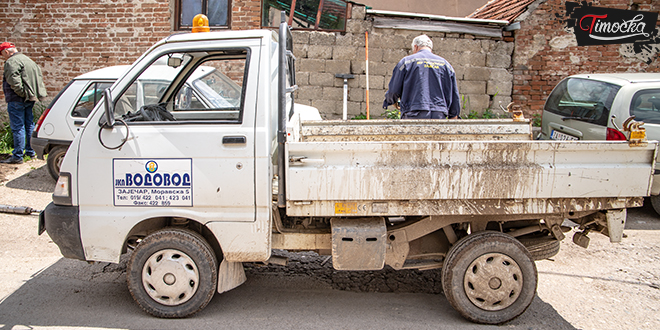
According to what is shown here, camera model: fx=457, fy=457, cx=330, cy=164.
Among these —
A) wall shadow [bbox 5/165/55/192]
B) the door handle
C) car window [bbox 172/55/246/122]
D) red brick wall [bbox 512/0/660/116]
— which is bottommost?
wall shadow [bbox 5/165/55/192]

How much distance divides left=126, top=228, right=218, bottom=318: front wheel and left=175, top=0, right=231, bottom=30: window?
679 cm

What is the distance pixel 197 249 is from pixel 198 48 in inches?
58.2

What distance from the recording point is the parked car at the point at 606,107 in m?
5.43

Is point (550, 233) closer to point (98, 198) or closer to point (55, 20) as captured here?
point (98, 198)

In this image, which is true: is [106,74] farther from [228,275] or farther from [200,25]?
[228,275]

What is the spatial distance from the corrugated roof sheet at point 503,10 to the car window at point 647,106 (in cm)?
379

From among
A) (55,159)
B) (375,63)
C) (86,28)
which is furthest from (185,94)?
(86,28)

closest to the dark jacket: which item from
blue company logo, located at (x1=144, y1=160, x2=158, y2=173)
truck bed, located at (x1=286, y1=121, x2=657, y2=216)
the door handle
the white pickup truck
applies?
the white pickup truck

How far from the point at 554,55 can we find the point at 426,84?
17.3 feet

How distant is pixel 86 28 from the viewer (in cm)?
910

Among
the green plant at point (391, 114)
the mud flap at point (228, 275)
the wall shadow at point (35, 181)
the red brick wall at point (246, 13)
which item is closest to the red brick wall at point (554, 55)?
the green plant at point (391, 114)

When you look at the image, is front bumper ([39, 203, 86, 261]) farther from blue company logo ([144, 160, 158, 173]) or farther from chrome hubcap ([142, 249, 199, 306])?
blue company logo ([144, 160, 158, 173])

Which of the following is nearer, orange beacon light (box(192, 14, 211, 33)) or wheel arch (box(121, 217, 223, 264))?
wheel arch (box(121, 217, 223, 264))

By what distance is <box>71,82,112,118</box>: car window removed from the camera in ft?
22.9
